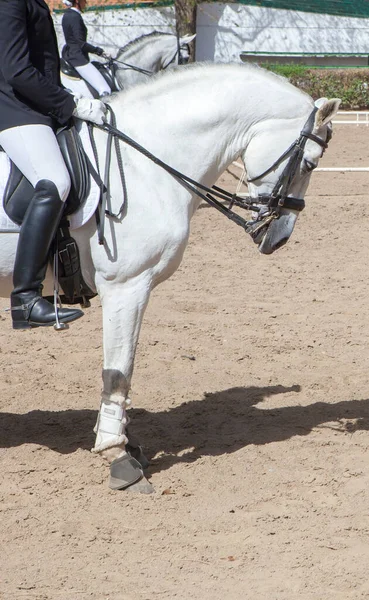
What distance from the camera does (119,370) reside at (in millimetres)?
4738

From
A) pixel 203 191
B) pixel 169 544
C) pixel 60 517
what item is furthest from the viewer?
pixel 203 191

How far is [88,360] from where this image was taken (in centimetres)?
671

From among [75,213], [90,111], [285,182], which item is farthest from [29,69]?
[285,182]

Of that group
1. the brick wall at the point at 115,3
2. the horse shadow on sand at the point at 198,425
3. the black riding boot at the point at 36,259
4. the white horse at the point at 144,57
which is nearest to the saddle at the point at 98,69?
the white horse at the point at 144,57

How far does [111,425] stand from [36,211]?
1317mm

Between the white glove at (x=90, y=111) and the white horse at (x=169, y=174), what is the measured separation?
0.17 meters

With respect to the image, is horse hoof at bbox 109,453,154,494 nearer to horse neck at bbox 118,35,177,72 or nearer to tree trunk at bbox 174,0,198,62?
horse neck at bbox 118,35,177,72

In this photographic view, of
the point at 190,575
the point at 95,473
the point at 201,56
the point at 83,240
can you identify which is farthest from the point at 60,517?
the point at 201,56

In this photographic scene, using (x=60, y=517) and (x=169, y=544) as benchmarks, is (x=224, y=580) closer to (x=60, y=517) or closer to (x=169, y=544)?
(x=169, y=544)

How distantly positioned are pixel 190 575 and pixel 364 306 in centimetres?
430

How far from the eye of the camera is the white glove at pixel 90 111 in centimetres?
450

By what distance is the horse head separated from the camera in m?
4.68

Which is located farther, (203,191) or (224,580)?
(203,191)

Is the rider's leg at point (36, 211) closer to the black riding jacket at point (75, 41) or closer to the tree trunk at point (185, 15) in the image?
the black riding jacket at point (75, 41)
